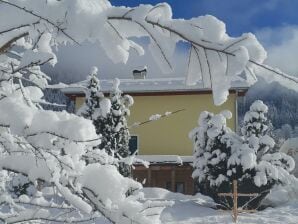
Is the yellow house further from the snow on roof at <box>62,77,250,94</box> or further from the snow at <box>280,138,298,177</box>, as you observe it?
the snow at <box>280,138,298,177</box>

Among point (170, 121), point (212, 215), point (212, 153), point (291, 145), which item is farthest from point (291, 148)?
point (212, 215)

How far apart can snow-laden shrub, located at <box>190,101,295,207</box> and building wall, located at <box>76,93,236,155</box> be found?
9.91 metres

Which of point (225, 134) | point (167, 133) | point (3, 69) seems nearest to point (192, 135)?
point (225, 134)

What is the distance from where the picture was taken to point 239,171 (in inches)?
611

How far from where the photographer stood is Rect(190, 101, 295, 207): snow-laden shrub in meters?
15.2

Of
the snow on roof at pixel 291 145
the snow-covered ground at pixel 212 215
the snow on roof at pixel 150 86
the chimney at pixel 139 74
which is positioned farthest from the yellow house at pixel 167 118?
the snow-covered ground at pixel 212 215

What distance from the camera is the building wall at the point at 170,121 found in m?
26.5

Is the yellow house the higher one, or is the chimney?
the chimney

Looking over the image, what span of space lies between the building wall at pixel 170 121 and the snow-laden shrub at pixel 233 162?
9.91 m

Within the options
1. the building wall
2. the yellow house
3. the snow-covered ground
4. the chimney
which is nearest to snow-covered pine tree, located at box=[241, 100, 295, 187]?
the snow-covered ground

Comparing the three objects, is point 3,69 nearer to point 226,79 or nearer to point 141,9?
point 141,9

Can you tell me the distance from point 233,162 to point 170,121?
11599 millimetres

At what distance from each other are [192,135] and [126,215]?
15.6m

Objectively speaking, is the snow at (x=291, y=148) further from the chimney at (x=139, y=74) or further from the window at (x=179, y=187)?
the chimney at (x=139, y=74)
